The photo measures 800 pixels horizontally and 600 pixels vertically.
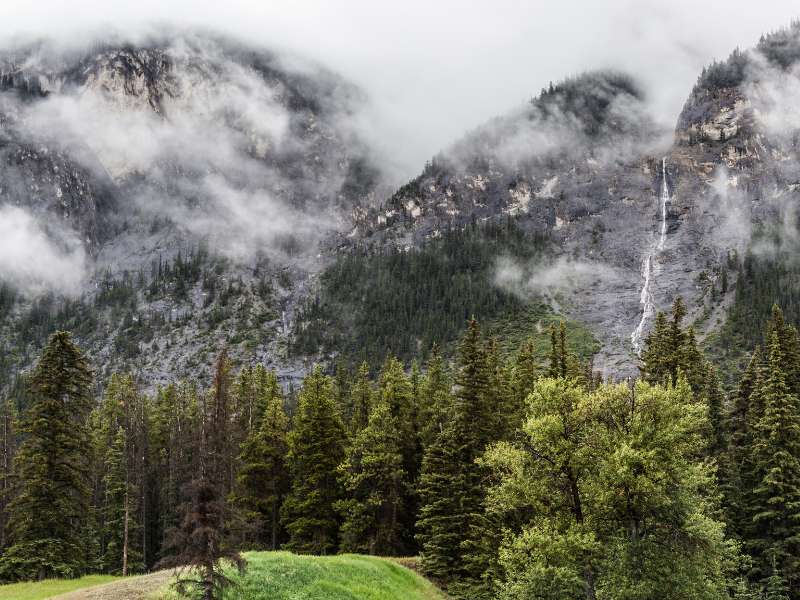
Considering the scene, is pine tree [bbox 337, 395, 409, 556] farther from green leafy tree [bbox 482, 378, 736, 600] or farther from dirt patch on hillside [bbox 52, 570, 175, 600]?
dirt patch on hillside [bbox 52, 570, 175, 600]

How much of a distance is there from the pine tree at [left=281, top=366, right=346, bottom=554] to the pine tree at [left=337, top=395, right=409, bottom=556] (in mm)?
1958

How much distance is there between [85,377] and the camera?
43156 millimetres

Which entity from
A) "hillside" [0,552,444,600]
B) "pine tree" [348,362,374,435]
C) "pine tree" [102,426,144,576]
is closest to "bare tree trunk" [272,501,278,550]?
"pine tree" [348,362,374,435]

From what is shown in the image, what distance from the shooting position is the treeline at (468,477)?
30.4m

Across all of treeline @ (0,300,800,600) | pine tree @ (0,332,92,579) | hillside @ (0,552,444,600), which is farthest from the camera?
pine tree @ (0,332,92,579)

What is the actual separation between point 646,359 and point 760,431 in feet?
40.5

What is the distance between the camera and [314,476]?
5319cm

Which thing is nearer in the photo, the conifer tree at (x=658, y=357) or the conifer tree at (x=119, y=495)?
the conifer tree at (x=658, y=357)

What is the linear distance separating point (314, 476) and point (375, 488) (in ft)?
17.5

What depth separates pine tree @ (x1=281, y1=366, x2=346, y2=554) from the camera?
5262cm

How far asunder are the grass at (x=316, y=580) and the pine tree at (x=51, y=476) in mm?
16367

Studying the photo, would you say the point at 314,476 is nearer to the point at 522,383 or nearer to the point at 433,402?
the point at 433,402

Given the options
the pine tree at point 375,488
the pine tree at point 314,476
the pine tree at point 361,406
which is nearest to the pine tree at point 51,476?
the pine tree at point 314,476

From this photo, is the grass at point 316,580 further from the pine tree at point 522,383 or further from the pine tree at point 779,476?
the pine tree at point 779,476
